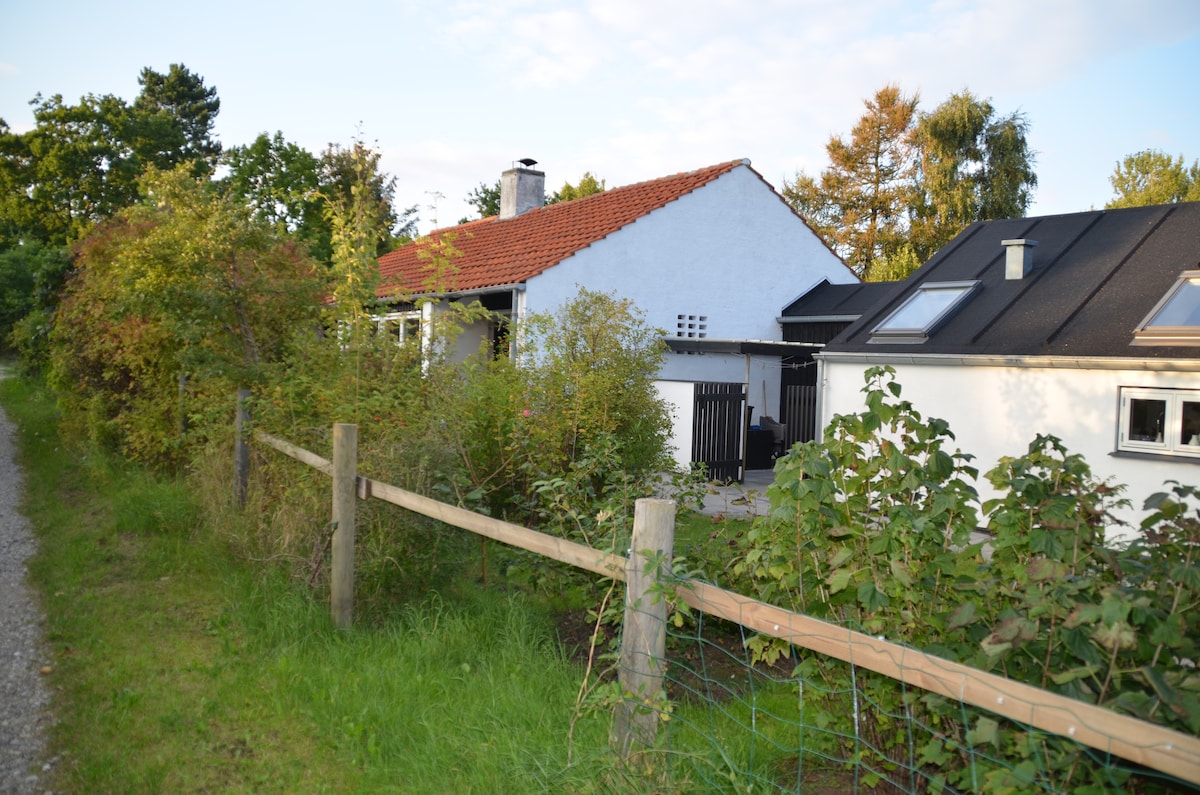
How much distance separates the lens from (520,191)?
24328 millimetres

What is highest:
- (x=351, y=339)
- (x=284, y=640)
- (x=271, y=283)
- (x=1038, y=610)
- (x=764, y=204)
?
(x=764, y=204)

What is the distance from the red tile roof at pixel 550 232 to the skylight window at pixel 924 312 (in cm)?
617

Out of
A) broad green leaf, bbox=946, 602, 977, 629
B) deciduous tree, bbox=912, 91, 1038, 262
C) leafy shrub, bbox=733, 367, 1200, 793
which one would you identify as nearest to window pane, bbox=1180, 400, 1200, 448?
leafy shrub, bbox=733, 367, 1200, 793

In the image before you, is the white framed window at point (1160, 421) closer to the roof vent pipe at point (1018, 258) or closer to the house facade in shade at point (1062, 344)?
the house facade in shade at point (1062, 344)

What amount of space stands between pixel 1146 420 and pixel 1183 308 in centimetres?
127

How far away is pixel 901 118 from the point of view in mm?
37938

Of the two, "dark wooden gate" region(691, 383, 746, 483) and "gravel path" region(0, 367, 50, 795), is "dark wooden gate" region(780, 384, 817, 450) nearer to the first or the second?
"dark wooden gate" region(691, 383, 746, 483)

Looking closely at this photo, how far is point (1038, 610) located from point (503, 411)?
5.60 meters

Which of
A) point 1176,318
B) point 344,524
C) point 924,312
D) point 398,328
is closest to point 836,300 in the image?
point 924,312

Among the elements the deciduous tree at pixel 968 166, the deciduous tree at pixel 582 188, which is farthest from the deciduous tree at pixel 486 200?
the deciduous tree at pixel 968 166

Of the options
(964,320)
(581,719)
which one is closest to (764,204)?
(964,320)

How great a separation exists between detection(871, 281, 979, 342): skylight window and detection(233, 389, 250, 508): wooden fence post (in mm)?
8083

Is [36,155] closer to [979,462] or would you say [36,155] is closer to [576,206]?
[576,206]

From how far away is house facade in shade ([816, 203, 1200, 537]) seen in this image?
9.50 m
